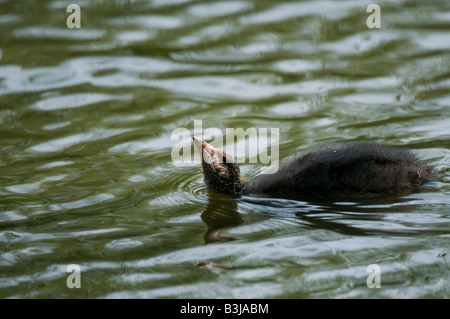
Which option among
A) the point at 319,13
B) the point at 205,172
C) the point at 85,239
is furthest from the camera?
A: the point at 319,13

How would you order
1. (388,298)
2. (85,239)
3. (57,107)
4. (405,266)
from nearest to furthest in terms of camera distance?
1. (388,298)
2. (405,266)
3. (85,239)
4. (57,107)

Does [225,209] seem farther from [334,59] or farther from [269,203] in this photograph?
[334,59]

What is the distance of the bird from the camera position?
652cm

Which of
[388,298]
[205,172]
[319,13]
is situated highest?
[319,13]

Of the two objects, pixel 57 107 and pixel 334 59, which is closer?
pixel 57 107

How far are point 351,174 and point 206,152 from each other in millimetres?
1348

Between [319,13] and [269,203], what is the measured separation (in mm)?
5818

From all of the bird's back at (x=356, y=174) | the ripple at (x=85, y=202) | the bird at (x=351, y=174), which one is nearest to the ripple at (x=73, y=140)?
the ripple at (x=85, y=202)

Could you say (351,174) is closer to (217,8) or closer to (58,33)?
(217,8)

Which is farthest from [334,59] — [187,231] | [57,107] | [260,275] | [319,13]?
[260,275]

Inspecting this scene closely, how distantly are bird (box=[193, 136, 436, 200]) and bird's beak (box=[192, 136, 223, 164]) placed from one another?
1.80 feet

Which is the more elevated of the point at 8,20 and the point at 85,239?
the point at 8,20

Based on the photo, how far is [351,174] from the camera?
653cm

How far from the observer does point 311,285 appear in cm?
511
